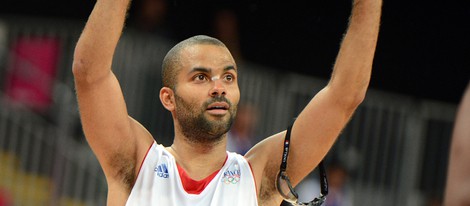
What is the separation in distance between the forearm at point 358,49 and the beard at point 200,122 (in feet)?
2.08

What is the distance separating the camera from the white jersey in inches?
201

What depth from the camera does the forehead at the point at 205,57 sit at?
5.24m

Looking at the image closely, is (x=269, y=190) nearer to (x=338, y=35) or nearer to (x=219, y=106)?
(x=219, y=106)

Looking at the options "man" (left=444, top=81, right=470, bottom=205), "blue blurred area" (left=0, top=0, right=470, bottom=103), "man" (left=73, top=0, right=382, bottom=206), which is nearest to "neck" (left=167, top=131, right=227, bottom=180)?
"man" (left=73, top=0, right=382, bottom=206)

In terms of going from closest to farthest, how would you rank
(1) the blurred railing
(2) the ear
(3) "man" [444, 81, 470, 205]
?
1. (3) "man" [444, 81, 470, 205]
2. (2) the ear
3. (1) the blurred railing

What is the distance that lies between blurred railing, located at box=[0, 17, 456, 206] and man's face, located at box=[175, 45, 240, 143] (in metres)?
5.52

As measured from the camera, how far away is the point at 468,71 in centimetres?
1413

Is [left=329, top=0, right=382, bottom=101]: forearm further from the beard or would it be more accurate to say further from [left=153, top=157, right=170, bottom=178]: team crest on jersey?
[left=153, top=157, right=170, bottom=178]: team crest on jersey

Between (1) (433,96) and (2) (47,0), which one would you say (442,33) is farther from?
(2) (47,0)

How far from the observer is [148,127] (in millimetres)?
11062

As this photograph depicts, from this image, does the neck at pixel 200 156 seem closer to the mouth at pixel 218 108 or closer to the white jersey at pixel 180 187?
the white jersey at pixel 180 187

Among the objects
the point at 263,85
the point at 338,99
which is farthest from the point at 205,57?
the point at 263,85

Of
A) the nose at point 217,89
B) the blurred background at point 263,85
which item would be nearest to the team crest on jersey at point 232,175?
the nose at point 217,89

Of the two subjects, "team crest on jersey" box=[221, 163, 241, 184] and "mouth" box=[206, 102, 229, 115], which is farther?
"team crest on jersey" box=[221, 163, 241, 184]
